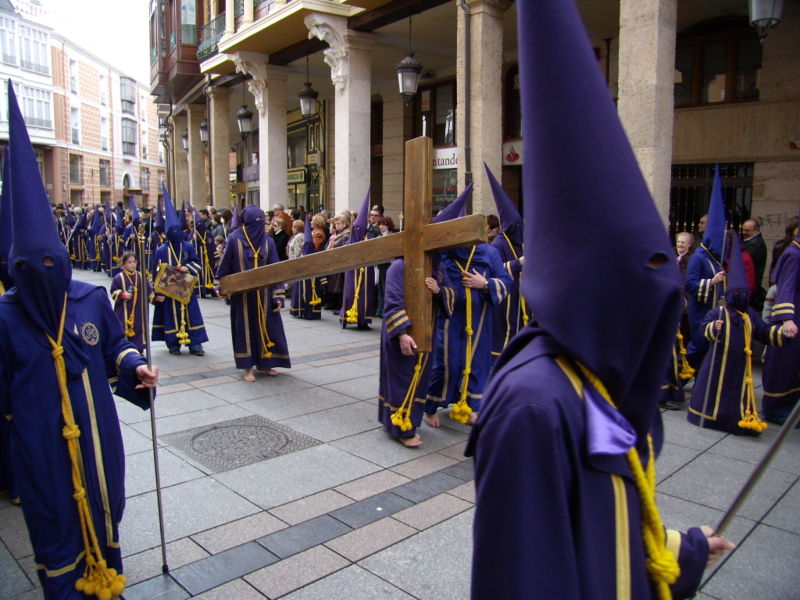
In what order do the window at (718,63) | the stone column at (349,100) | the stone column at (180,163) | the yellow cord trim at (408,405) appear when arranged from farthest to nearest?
the stone column at (180,163), the stone column at (349,100), the window at (718,63), the yellow cord trim at (408,405)

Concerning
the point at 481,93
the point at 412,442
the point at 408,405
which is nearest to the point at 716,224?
the point at 408,405

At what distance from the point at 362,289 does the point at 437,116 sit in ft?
27.2

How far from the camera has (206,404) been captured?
22.5 feet

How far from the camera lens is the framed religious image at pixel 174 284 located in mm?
9164

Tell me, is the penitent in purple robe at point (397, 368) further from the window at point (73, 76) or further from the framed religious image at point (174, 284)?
the window at point (73, 76)

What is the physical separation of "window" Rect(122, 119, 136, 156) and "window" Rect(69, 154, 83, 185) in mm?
13574

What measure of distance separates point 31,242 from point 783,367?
20.9ft

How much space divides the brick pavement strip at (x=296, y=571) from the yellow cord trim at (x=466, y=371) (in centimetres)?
231

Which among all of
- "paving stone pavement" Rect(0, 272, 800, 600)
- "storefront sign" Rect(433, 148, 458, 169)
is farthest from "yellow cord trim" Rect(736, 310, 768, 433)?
"storefront sign" Rect(433, 148, 458, 169)

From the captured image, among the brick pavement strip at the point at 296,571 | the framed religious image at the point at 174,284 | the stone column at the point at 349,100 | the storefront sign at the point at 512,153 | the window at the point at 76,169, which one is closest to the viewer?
the brick pavement strip at the point at 296,571

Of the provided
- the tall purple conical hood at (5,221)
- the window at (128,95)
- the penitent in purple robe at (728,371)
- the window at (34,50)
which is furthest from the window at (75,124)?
the penitent in purple robe at (728,371)

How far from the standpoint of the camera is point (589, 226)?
4.65 feet

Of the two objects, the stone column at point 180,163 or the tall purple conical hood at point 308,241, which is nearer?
the tall purple conical hood at point 308,241

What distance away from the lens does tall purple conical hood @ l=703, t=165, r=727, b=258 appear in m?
7.14
